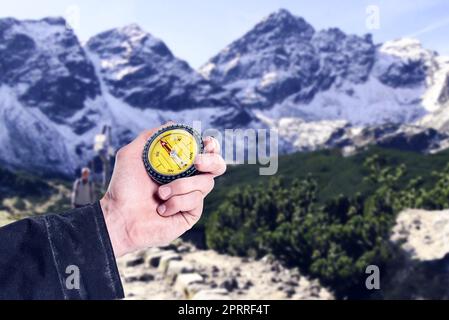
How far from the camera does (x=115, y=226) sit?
12.1 ft

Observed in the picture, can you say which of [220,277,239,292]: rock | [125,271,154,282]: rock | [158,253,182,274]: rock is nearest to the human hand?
[125,271,154,282]: rock

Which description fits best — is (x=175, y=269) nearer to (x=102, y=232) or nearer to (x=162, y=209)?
(x=162, y=209)

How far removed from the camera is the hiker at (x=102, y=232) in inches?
113

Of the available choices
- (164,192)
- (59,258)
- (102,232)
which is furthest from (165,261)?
(59,258)

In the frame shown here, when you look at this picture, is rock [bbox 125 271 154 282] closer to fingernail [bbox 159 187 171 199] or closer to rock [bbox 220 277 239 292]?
rock [bbox 220 277 239 292]

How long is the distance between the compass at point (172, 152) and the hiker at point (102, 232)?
0.05 meters

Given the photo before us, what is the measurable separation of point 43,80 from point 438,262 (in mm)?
190449

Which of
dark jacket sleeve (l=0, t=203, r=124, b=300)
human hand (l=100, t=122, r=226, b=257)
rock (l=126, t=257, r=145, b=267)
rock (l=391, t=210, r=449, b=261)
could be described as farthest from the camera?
rock (l=126, t=257, r=145, b=267)

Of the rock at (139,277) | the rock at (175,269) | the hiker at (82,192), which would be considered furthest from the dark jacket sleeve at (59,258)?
the rock at (139,277)

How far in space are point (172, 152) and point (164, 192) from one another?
0.24 metres

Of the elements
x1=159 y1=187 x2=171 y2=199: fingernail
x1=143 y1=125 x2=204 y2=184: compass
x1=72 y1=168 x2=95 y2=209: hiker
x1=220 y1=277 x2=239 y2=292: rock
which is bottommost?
x1=220 y1=277 x2=239 y2=292: rock

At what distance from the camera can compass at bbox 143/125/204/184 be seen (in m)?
3.45

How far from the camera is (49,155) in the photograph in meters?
165
